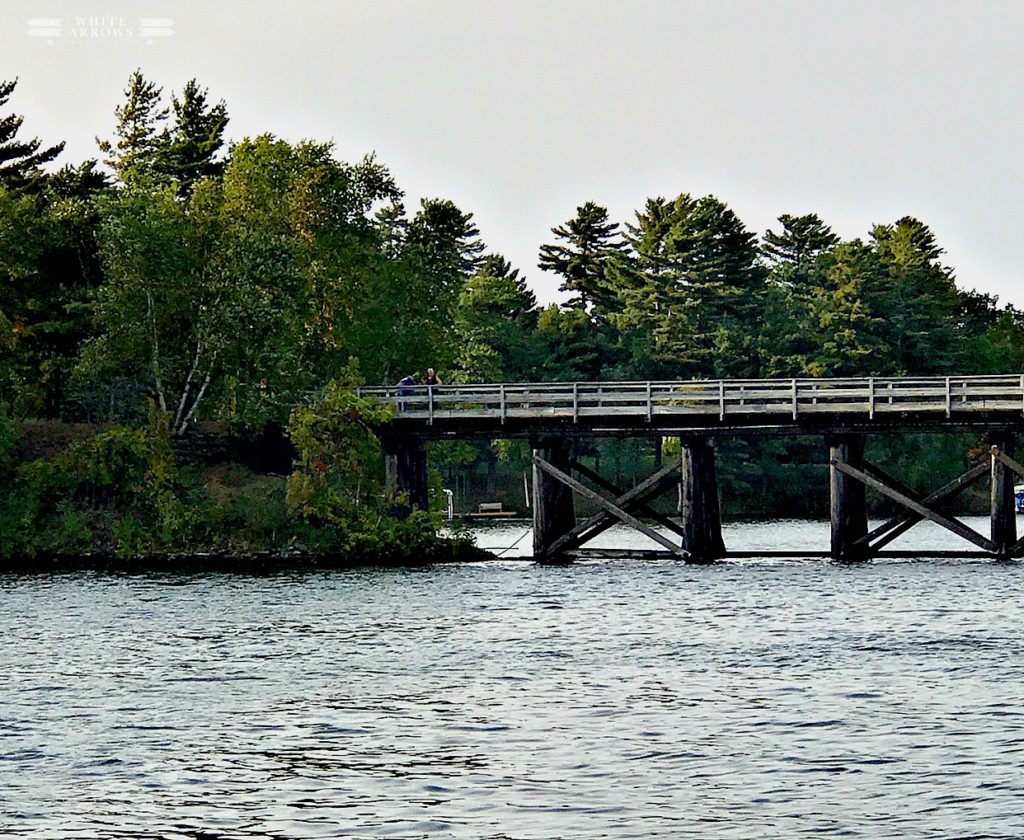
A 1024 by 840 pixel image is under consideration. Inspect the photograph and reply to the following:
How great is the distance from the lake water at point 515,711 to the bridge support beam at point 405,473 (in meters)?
9.67

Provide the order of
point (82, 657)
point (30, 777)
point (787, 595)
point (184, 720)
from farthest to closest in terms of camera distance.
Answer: point (787, 595), point (82, 657), point (184, 720), point (30, 777)

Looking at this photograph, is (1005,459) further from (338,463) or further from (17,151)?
(17,151)

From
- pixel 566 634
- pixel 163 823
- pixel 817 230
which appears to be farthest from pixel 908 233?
pixel 163 823

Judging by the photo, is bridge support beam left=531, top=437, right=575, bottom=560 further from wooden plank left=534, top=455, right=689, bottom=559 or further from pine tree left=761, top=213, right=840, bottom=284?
pine tree left=761, top=213, right=840, bottom=284

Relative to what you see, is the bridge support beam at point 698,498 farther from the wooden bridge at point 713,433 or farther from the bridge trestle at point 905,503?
the bridge trestle at point 905,503

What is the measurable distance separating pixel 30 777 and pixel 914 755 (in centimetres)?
1069

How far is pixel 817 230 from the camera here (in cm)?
12681

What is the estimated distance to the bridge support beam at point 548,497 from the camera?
2186 inches

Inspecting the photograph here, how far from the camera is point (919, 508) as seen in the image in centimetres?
5281

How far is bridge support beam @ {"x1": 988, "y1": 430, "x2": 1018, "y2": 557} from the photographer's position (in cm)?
5306

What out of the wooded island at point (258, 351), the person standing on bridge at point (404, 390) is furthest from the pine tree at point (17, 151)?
the person standing on bridge at point (404, 390)

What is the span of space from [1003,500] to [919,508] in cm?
243

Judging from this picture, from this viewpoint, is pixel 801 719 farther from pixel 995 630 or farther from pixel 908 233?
pixel 908 233

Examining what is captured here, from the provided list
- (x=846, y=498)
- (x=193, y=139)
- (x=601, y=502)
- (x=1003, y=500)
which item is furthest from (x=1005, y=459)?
(x=193, y=139)
